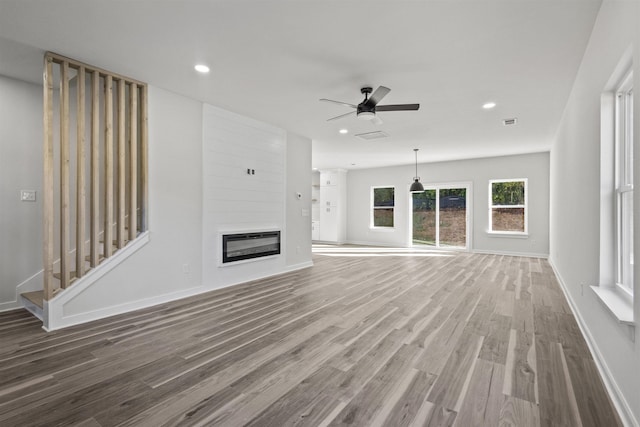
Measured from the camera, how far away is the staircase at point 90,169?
116 inches

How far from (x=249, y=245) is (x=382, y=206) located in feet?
20.6

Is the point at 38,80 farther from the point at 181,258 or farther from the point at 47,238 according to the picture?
the point at 181,258

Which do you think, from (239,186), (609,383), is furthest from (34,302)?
(609,383)

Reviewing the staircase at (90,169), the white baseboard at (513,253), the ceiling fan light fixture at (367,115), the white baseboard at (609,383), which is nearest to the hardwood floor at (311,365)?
the white baseboard at (609,383)

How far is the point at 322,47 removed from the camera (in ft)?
9.15

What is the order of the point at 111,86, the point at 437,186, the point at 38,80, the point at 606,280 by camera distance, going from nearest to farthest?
1. the point at 606,280
2. the point at 111,86
3. the point at 38,80
4. the point at 437,186

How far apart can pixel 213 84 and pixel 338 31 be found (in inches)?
72.2

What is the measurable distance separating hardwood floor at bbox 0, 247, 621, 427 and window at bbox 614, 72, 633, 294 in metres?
0.77

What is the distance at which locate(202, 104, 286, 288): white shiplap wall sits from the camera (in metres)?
4.36

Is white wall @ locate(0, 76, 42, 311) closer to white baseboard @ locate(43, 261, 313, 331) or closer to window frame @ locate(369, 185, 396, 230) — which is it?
white baseboard @ locate(43, 261, 313, 331)

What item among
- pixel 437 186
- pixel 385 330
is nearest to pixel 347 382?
pixel 385 330

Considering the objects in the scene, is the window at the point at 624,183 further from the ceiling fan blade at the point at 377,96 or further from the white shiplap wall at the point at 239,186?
the white shiplap wall at the point at 239,186

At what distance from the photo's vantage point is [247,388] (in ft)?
6.34

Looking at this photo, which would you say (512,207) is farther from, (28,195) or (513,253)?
(28,195)
